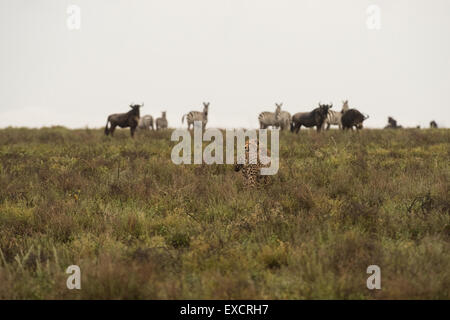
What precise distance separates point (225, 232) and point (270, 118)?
20.1 metres

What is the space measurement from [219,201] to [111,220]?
1.87m

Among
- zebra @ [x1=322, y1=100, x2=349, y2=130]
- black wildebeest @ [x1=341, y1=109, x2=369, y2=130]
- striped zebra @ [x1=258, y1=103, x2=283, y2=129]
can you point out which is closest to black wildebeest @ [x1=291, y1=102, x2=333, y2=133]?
black wildebeest @ [x1=341, y1=109, x2=369, y2=130]

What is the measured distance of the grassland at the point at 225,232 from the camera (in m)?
3.46

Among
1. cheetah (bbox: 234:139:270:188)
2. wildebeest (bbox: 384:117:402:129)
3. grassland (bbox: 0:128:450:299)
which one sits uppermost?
wildebeest (bbox: 384:117:402:129)

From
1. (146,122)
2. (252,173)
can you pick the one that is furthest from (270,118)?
(252,173)

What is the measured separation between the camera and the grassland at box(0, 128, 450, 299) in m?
3.46

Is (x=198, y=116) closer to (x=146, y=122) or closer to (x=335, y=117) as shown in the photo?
(x=146, y=122)

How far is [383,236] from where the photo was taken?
4648mm

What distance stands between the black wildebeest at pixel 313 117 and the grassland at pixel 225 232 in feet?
31.3

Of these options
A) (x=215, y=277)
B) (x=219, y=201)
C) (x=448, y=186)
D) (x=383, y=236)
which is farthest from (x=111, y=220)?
(x=448, y=186)

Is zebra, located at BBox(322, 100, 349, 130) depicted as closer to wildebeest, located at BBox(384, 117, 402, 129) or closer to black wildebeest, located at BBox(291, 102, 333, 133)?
black wildebeest, located at BBox(291, 102, 333, 133)

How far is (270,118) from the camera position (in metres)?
24.3

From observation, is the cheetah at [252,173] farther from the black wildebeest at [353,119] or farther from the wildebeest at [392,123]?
the wildebeest at [392,123]

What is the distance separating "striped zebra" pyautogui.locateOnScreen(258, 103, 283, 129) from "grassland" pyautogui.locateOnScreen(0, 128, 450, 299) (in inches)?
567
